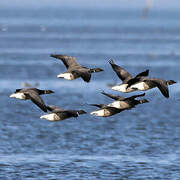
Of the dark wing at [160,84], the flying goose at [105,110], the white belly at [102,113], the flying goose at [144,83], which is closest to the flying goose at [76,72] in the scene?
the flying goose at [105,110]

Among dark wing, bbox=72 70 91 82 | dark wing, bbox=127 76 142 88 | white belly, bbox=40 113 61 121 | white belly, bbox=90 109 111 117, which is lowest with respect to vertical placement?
white belly, bbox=40 113 61 121

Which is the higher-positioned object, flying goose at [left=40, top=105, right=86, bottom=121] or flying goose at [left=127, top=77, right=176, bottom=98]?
flying goose at [left=127, top=77, right=176, bottom=98]

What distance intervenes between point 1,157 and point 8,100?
18325 millimetres

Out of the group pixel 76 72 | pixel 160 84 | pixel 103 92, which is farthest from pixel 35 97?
pixel 160 84

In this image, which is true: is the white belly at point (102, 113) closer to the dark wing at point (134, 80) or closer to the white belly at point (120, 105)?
the white belly at point (120, 105)

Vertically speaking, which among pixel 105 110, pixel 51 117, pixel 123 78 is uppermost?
pixel 123 78

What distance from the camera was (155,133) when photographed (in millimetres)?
37688

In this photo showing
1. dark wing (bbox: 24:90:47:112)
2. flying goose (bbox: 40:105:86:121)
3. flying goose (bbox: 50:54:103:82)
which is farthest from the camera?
flying goose (bbox: 50:54:103:82)

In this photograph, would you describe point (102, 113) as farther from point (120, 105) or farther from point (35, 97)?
point (35, 97)

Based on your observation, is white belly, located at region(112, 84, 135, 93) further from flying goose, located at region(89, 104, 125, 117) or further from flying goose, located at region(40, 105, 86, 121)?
flying goose, located at region(40, 105, 86, 121)

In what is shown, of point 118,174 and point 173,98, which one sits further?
point 173,98

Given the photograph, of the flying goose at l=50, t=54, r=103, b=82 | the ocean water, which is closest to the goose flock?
the flying goose at l=50, t=54, r=103, b=82

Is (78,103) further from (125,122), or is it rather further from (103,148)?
(103,148)

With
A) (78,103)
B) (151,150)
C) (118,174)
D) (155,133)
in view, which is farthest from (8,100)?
(118,174)
